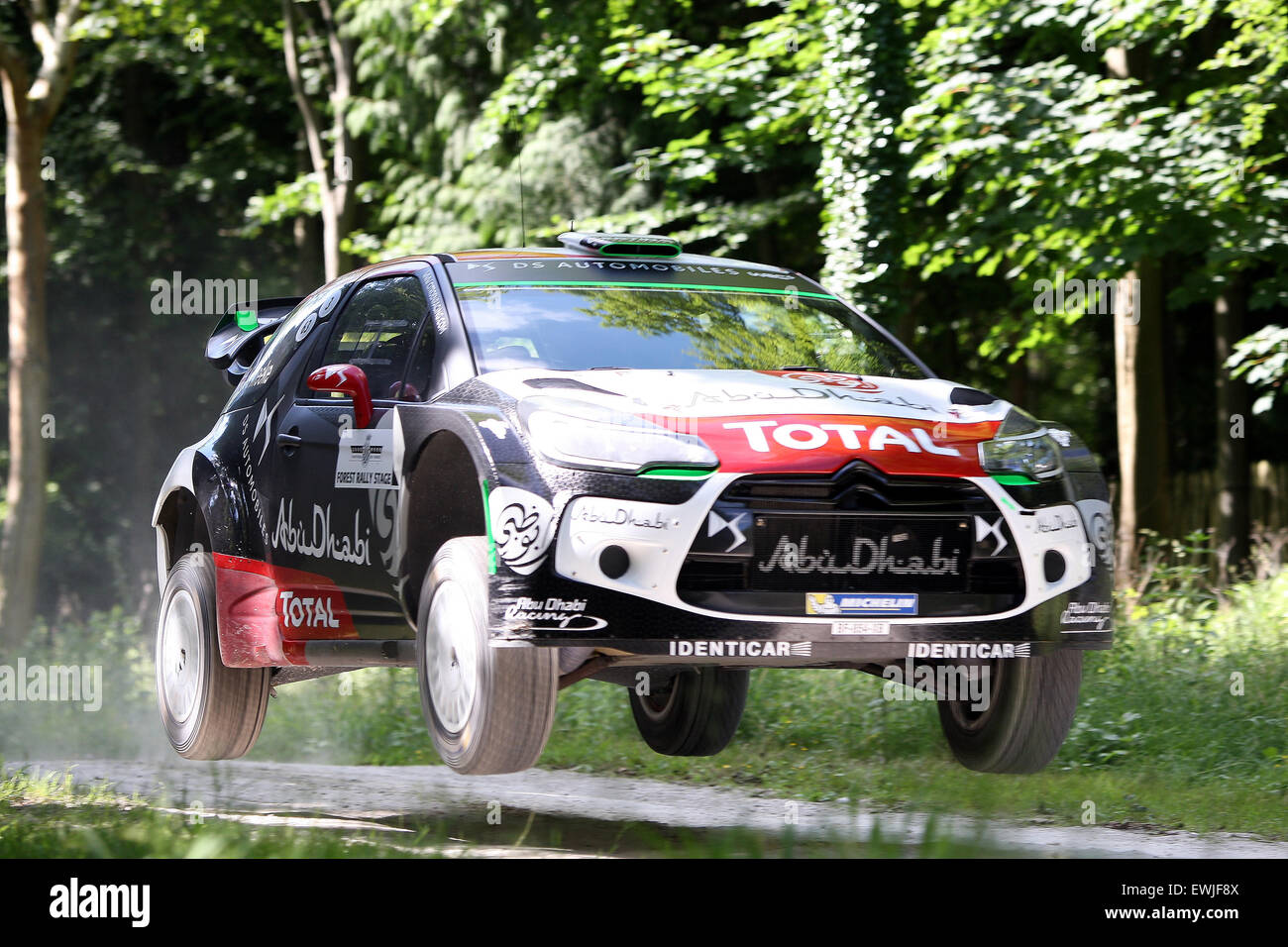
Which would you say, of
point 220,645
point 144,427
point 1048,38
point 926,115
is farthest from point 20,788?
point 144,427

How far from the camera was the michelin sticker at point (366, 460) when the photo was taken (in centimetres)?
640

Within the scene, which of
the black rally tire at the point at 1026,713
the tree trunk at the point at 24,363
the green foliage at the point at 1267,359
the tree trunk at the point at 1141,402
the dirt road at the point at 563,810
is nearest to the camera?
the black rally tire at the point at 1026,713

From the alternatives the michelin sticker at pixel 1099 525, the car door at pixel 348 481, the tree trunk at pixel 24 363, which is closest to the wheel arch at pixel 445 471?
the car door at pixel 348 481

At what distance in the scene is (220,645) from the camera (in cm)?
744

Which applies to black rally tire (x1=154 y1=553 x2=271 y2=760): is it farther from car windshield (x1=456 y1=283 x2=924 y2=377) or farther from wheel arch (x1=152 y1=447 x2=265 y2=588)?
car windshield (x1=456 y1=283 x2=924 y2=377)

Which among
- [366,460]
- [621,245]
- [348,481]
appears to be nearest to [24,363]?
→ [621,245]

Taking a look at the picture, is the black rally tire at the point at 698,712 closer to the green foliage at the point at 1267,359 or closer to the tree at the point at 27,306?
the green foliage at the point at 1267,359

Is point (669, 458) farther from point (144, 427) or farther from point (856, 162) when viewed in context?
point (144, 427)

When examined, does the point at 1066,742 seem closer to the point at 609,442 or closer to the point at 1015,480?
the point at 1015,480

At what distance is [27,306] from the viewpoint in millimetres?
18312

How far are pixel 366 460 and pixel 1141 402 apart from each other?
12.4 metres

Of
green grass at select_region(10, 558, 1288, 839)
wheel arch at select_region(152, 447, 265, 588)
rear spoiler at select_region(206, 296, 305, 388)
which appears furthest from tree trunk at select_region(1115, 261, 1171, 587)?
wheel arch at select_region(152, 447, 265, 588)

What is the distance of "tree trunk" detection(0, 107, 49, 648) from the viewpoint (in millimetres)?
18203

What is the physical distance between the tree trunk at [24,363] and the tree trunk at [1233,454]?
1267 cm
